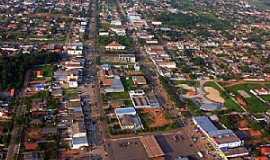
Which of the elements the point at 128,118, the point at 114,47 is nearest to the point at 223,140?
the point at 128,118

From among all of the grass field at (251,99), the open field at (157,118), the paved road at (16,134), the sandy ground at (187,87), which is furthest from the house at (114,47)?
the open field at (157,118)

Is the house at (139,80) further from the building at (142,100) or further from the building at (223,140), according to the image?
the building at (223,140)

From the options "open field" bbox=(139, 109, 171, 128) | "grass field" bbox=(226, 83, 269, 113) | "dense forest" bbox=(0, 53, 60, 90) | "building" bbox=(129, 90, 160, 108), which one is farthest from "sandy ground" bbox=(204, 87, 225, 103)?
"dense forest" bbox=(0, 53, 60, 90)

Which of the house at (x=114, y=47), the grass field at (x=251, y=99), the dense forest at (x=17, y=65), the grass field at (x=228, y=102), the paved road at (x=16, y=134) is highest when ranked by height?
the dense forest at (x=17, y=65)

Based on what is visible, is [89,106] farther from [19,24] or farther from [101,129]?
[19,24]

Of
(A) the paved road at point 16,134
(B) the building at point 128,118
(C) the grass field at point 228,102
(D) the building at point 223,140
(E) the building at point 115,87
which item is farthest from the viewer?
(E) the building at point 115,87

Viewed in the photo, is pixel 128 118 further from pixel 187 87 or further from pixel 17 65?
pixel 17 65

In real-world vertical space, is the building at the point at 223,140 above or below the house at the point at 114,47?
below
